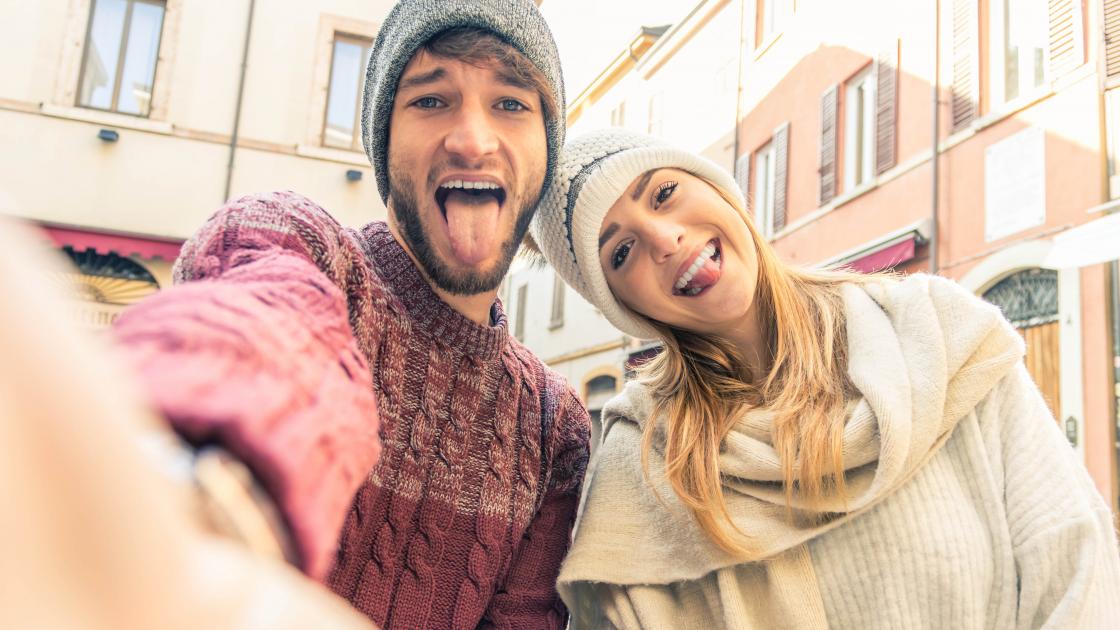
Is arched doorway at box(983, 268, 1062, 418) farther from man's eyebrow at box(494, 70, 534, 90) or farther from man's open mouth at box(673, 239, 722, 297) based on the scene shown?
man's eyebrow at box(494, 70, 534, 90)

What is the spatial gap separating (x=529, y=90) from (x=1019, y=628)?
1.49m

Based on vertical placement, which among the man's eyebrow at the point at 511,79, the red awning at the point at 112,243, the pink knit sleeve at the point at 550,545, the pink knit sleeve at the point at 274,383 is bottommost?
the pink knit sleeve at the point at 550,545

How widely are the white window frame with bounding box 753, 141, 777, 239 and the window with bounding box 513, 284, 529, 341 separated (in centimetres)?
768

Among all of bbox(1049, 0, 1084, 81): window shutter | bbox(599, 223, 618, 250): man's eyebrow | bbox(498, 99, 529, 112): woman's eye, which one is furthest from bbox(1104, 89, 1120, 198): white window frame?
bbox(498, 99, 529, 112): woman's eye

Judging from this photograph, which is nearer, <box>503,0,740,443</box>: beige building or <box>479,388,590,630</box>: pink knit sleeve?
<box>479,388,590,630</box>: pink knit sleeve

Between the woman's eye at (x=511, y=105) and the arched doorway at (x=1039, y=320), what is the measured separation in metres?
6.53

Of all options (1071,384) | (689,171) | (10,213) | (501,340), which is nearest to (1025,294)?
(1071,384)

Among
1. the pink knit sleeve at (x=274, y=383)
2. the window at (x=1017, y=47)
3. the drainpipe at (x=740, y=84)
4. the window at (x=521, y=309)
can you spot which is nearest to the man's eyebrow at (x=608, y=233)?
the pink knit sleeve at (x=274, y=383)

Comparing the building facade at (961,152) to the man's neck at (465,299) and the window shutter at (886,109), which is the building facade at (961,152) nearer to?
the window shutter at (886,109)

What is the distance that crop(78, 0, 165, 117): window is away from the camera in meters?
9.65

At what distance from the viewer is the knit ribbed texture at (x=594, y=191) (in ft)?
6.45

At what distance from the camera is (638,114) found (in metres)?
16.8

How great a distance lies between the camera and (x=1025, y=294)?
743cm

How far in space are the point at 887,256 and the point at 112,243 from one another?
28.9 ft
